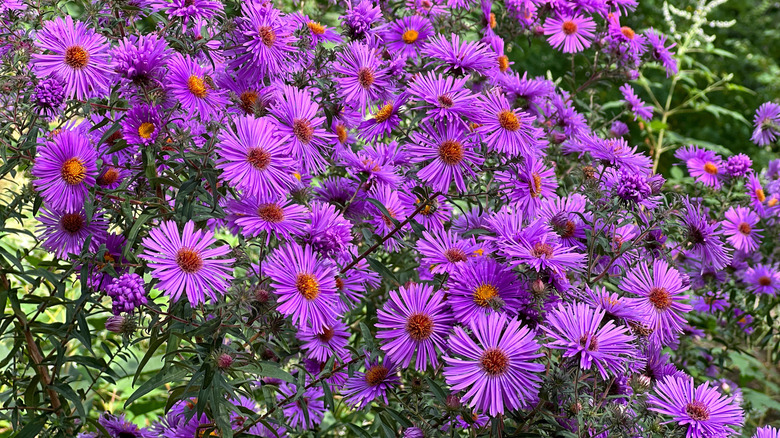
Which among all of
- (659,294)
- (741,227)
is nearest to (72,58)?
(659,294)

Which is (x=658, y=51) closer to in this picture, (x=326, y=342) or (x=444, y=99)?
(x=444, y=99)

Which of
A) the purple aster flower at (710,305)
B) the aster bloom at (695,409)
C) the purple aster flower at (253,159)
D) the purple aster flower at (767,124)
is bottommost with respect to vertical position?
the aster bloom at (695,409)

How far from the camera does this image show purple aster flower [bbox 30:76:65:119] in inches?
49.9

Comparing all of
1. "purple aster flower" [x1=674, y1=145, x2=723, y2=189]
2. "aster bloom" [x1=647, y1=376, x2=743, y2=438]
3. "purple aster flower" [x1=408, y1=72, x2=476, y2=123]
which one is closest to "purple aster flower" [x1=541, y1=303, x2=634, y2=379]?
"aster bloom" [x1=647, y1=376, x2=743, y2=438]

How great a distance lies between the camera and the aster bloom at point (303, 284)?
1154 mm

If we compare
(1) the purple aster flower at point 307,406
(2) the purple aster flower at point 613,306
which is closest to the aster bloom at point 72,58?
(1) the purple aster flower at point 307,406

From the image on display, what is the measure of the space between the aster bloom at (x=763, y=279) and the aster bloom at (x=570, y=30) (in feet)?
3.14

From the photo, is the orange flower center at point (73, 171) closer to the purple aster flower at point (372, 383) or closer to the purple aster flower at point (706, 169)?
the purple aster flower at point (372, 383)

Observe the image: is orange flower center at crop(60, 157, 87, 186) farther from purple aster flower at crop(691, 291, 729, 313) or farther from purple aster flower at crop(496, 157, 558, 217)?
purple aster flower at crop(691, 291, 729, 313)

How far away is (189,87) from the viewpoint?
122cm

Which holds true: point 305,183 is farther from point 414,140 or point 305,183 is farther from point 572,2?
point 572,2

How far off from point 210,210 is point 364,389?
462 mm

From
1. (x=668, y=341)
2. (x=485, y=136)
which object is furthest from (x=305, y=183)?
(x=668, y=341)

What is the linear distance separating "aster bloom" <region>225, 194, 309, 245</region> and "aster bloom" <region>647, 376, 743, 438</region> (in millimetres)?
664
